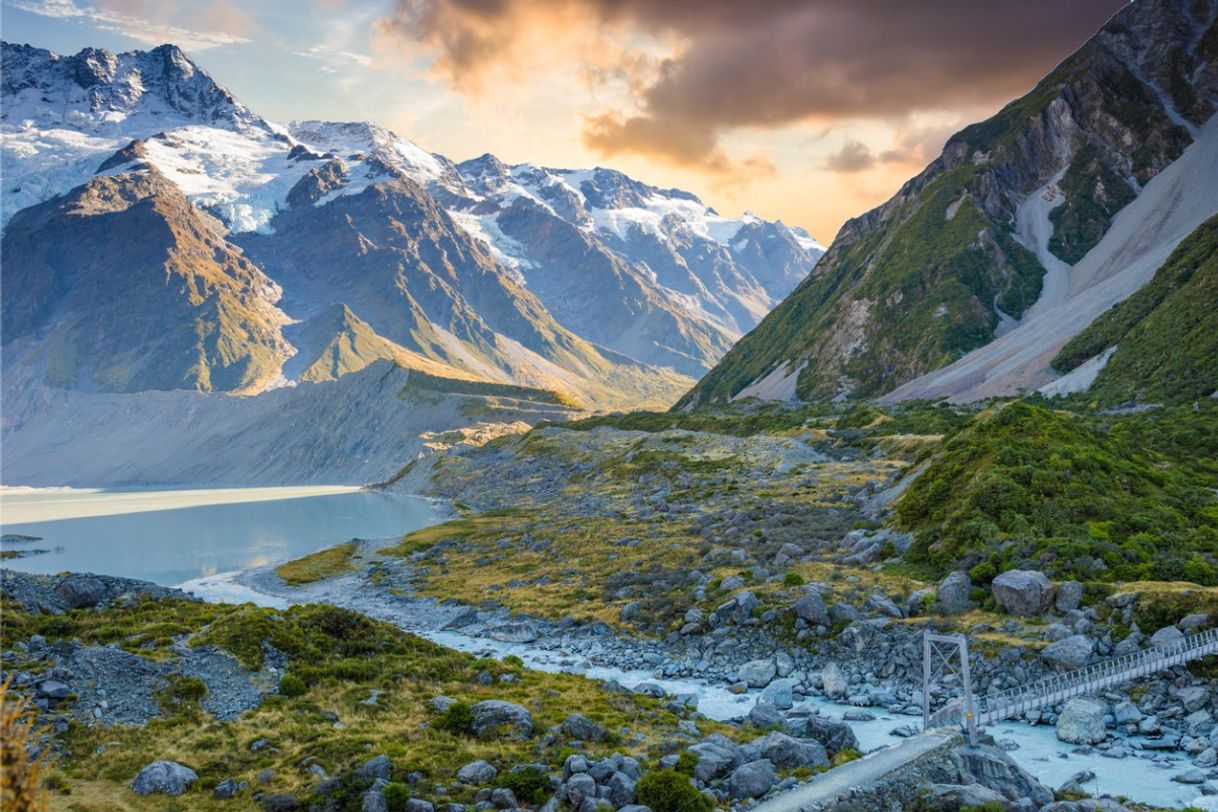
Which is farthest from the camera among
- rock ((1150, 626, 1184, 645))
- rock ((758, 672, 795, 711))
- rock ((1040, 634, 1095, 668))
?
rock ((758, 672, 795, 711))

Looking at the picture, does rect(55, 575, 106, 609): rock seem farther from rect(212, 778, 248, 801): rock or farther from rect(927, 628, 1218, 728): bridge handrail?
rect(927, 628, 1218, 728): bridge handrail

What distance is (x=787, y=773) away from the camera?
24.7 m

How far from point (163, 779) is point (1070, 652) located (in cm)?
3451

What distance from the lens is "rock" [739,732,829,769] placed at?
25250mm

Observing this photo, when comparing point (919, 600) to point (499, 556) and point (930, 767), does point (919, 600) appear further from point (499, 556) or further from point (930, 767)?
point (499, 556)

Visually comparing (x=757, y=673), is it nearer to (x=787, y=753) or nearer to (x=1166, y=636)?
(x=787, y=753)

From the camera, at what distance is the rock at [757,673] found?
3784 centimetres

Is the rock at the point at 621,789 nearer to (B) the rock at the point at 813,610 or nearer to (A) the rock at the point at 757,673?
(A) the rock at the point at 757,673

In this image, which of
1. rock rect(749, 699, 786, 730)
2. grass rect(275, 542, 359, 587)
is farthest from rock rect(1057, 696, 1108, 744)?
grass rect(275, 542, 359, 587)

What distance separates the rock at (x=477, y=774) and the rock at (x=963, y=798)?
42.4 feet

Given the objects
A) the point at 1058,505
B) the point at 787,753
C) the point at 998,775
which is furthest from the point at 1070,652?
the point at 787,753

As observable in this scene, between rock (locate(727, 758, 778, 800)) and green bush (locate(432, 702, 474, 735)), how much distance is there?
1063 cm

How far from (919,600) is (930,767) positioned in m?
19.6

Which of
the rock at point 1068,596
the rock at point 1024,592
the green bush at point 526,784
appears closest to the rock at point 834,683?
the rock at point 1024,592
